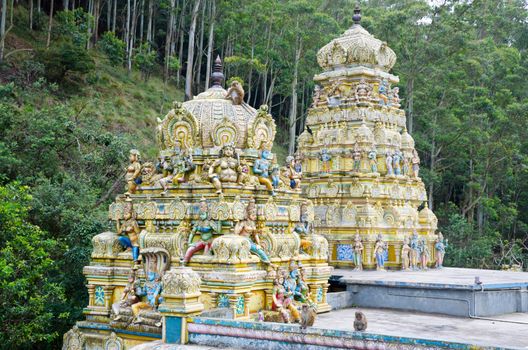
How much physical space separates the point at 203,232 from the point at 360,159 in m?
10.8

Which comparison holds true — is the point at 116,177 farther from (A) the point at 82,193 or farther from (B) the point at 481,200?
(B) the point at 481,200

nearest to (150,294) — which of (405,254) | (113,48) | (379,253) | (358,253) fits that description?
(358,253)

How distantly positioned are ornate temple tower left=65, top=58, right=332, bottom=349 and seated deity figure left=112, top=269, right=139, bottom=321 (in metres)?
0.02

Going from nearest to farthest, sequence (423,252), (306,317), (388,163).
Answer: (306,317)
(388,163)
(423,252)

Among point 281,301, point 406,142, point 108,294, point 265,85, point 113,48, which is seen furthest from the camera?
point 265,85

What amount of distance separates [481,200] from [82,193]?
2592 cm

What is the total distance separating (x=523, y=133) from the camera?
3959cm

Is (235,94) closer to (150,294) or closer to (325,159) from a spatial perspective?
(150,294)

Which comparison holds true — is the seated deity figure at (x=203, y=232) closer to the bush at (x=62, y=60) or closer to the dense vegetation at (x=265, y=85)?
the dense vegetation at (x=265, y=85)

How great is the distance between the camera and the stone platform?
50.0ft

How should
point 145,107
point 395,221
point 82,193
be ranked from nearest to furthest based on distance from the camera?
point 82,193, point 395,221, point 145,107

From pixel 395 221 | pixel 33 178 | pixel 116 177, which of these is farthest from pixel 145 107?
pixel 395 221

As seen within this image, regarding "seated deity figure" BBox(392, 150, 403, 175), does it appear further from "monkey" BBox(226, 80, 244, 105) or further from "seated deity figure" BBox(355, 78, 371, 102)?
"monkey" BBox(226, 80, 244, 105)

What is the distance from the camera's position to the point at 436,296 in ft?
51.5
